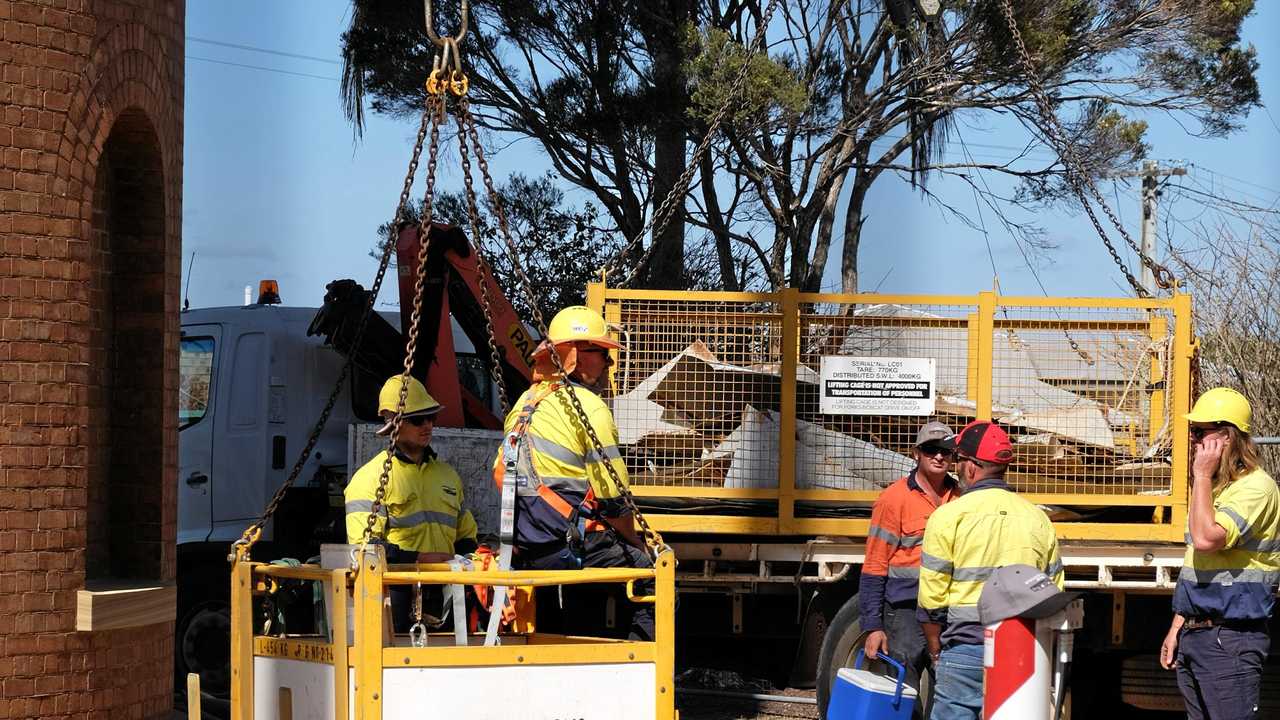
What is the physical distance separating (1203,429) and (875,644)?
6.40 feet

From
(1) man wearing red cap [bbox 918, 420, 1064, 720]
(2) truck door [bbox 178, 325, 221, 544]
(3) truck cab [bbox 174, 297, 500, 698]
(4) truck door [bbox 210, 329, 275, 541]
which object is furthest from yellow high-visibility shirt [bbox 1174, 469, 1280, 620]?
(2) truck door [bbox 178, 325, 221, 544]

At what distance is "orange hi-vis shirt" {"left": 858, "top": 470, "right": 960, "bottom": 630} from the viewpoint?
732cm

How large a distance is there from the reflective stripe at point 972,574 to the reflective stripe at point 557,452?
1.60 metres

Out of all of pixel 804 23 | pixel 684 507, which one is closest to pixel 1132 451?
pixel 684 507

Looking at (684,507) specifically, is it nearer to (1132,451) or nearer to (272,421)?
(1132,451)

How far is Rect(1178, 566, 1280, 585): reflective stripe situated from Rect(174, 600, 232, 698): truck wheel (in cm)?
611

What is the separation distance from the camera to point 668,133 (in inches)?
576

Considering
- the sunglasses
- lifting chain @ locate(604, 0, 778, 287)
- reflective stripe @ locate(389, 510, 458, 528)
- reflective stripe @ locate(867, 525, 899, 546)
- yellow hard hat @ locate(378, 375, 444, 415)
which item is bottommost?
reflective stripe @ locate(867, 525, 899, 546)

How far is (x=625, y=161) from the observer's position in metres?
15.4

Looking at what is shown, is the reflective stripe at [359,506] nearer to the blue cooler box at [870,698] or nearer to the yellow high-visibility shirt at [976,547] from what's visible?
the blue cooler box at [870,698]

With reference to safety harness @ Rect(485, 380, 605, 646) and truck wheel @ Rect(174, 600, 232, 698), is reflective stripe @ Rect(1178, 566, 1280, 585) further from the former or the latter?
truck wheel @ Rect(174, 600, 232, 698)

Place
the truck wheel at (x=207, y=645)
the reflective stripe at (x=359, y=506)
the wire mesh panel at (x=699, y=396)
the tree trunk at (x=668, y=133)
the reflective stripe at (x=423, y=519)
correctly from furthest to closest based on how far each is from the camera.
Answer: the tree trunk at (x=668, y=133) → the truck wheel at (x=207, y=645) → the wire mesh panel at (x=699, y=396) → the reflective stripe at (x=423, y=519) → the reflective stripe at (x=359, y=506)

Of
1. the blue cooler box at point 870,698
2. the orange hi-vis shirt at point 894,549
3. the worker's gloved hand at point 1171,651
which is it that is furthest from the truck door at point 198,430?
the worker's gloved hand at point 1171,651

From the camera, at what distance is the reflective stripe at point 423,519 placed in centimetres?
703
